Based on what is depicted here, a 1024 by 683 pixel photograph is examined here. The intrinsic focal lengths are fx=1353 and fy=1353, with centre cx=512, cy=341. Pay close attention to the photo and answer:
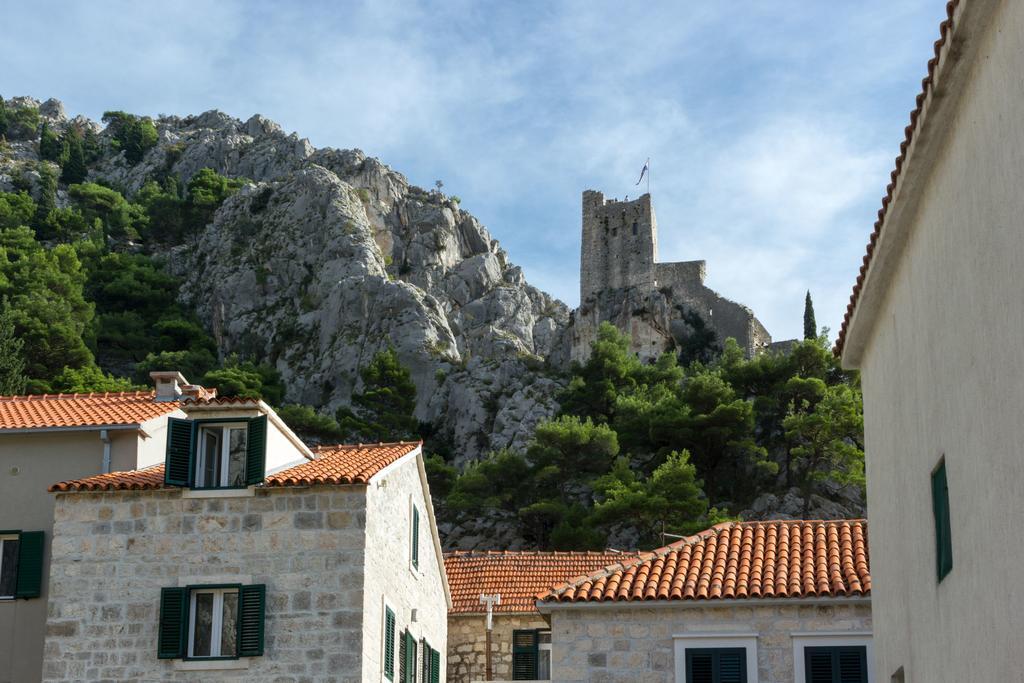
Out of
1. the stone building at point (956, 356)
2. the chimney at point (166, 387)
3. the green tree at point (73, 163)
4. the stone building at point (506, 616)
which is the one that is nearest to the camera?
the stone building at point (956, 356)

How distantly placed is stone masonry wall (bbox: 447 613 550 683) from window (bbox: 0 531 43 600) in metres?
10.5

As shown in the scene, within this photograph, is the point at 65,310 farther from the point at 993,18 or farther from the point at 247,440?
the point at 993,18

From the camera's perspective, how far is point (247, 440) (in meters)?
22.2

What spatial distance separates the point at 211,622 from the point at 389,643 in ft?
10.4

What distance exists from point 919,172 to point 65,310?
3065 inches

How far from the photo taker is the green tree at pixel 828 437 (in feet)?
192

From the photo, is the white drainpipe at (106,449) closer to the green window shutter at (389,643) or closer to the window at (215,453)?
the window at (215,453)

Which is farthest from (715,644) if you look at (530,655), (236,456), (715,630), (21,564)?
(21,564)

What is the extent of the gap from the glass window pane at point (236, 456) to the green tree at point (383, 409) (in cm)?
3956

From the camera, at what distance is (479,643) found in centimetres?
3105

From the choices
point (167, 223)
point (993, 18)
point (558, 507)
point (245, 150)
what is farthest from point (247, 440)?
point (245, 150)

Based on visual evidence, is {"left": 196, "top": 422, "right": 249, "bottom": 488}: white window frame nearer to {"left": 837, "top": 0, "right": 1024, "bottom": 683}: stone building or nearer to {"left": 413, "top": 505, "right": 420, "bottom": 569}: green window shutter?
{"left": 413, "top": 505, "right": 420, "bottom": 569}: green window shutter

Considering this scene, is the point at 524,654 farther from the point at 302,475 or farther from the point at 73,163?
the point at 73,163

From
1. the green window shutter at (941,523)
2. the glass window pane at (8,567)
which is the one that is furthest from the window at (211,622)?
the green window shutter at (941,523)
